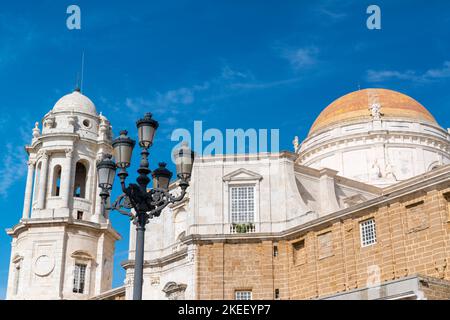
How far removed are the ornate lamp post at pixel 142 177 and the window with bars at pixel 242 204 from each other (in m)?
21.4

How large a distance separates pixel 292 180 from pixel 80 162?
2008cm

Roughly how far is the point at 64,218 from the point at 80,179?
18.1 ft

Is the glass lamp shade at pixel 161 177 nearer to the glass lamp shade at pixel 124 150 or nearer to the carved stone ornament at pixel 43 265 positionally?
the glass lamp shade at pixel 124 150

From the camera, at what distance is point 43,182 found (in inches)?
2077

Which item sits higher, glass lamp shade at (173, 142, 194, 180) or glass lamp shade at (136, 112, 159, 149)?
glass lamp shade at (136, 112, 159, 149)

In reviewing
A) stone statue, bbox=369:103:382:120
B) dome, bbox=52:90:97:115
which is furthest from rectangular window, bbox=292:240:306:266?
dome, bbox=52:90:97:115

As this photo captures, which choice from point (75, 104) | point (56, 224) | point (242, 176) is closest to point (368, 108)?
point (242, 176)

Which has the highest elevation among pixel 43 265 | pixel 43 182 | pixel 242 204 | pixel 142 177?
pixel 43 182

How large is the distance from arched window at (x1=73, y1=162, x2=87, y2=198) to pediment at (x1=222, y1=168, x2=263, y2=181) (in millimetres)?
17565

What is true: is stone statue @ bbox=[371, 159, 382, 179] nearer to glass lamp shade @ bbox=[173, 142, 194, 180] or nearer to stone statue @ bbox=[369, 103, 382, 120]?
stone statue @ bbox=[369, 103, 382, 120]

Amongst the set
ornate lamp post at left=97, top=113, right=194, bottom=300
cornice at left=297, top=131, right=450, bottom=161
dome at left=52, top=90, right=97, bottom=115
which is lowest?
ornate lamp post at left=97, top=113, right=194, bottom=300

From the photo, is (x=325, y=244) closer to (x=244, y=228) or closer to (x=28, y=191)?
(x=244, y=228)

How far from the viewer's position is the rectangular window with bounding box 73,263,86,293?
51.4m

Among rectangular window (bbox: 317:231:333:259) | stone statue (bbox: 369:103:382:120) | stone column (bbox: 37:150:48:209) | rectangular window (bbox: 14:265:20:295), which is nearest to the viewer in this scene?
rectangular window (bbox: 317:231:333:259)
